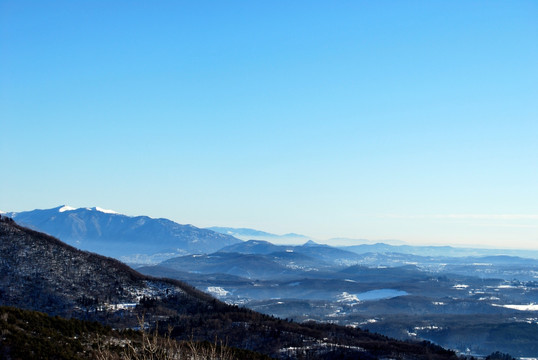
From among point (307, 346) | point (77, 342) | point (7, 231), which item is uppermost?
point (7, 231)

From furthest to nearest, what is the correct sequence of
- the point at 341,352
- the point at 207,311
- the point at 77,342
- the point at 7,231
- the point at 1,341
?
the point at 7,231
the point at 207,311
the point at 341,352
the point at 77,342
the point at 1,341

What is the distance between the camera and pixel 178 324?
305ft

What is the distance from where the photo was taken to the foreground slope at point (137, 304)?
275 ft

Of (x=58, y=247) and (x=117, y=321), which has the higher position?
(x=58, y=247)

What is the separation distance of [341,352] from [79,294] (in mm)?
56110

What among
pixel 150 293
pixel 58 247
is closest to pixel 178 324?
pixel 150 293

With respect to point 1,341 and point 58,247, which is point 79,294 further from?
point 1,341

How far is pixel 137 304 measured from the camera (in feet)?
341

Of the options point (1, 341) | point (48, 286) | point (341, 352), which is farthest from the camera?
point (48, 286)

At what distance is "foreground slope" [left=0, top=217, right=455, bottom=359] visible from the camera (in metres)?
83.8

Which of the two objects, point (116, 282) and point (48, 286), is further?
point (116, 282)

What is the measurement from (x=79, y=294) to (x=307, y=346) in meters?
50.0

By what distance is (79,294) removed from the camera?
333 ft

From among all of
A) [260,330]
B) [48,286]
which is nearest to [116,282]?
[48,286]
